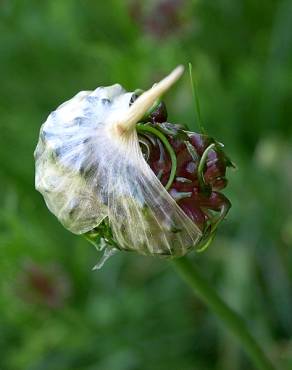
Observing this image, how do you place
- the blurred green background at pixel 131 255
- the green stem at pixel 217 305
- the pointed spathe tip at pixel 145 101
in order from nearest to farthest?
the pointed spathe tip at pixel 145 101
the green stem at pixel 217 305
the blurred green background at pixel 131 255

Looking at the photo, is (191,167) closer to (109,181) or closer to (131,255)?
(109,181)

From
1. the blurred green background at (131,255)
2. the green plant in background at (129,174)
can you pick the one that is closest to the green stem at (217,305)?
the green plant in background at (129,174)

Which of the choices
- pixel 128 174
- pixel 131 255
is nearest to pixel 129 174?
pixel 128 174

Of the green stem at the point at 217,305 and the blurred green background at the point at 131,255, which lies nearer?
the green stem at the point at 217,305

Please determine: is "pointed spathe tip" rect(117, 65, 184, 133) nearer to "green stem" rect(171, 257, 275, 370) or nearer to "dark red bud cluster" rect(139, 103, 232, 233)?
"dark red bud cluster" rect(139, 103, 232, 233)

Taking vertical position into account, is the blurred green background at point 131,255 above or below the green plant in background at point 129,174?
below

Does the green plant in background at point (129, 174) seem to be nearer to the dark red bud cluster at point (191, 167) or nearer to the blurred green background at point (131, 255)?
the dark red bud cluster at point (191, 167)

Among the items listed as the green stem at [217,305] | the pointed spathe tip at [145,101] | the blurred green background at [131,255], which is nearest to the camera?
the pointed spathe tip at [145,101]

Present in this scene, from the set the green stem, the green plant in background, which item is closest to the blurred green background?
the green stem
